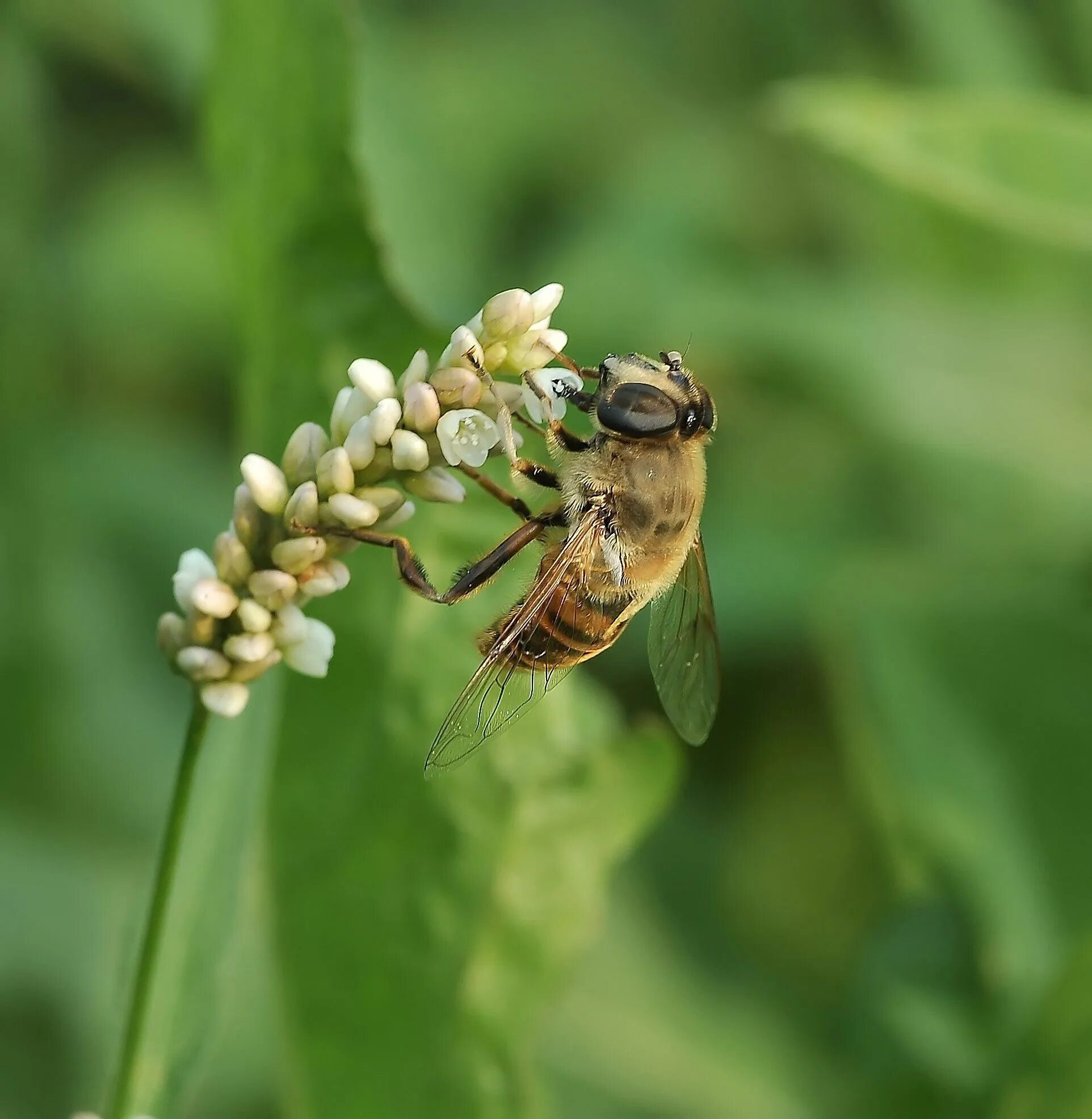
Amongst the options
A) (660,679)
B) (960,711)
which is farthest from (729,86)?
(660,679)

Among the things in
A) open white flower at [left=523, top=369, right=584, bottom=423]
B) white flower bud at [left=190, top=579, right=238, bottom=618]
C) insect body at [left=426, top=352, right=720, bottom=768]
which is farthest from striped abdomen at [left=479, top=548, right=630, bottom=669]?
white flower bud at [left=190, top=579, right=238, bottom=618]

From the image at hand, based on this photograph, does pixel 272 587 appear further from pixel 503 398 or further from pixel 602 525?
pixel 602 525

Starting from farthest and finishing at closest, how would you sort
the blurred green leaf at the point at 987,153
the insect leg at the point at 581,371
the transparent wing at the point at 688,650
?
1. the blurred green leaf at the point at 987,153
2. the transparent wing at the point at 688,650
3. the insect leg at the point at 581,371

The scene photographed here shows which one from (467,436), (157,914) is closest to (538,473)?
(467,436)

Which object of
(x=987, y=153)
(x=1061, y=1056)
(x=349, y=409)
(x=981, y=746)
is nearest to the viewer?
(x=349, y=409)

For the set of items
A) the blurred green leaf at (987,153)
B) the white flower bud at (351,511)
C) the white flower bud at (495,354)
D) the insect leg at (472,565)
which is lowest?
the insect leg at (472,565)

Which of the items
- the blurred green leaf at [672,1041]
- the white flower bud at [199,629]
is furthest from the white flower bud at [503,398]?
the blurred green leaf at [672,1041]

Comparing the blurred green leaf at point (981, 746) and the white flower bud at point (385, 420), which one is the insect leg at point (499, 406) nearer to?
the white flower bud at point (385, 420)

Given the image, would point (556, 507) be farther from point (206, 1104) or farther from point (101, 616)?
point (101, 616)
